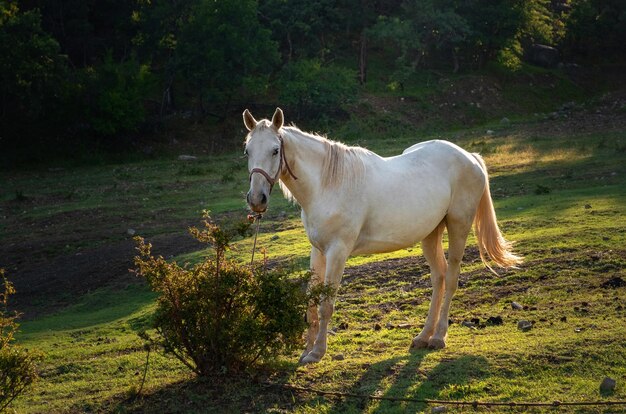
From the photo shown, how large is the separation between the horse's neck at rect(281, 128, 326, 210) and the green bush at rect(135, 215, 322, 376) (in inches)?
34.1

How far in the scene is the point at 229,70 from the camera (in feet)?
105

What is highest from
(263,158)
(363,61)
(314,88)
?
(363,61)

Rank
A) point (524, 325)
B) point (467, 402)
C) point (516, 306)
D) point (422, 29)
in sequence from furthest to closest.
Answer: point (422, 29)
point (516, 306)
point (524, 325)
point (467, 402)

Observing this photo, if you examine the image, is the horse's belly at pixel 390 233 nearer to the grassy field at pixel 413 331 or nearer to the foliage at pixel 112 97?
the grassy field at pixel 413 331

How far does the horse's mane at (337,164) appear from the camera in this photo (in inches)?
321

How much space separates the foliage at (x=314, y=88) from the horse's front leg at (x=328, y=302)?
25.4m

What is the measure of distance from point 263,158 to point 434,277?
264 cm

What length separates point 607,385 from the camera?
7.00 metres

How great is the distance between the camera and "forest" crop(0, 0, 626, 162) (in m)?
30.5

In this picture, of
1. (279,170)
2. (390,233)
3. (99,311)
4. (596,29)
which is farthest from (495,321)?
(596,29)

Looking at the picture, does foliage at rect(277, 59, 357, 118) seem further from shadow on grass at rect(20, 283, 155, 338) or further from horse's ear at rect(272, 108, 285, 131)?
horse's ear at rect(272, 108, 285, 131)

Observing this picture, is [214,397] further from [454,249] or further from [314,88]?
[314,88]

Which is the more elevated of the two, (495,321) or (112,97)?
(112,97)

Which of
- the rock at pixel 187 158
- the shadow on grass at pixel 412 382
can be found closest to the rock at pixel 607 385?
the shadow on grass at pixel 412 382
